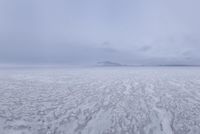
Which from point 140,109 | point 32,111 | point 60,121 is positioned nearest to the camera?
point 60,121

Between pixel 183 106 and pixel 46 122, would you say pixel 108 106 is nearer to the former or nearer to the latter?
pixel 46 122

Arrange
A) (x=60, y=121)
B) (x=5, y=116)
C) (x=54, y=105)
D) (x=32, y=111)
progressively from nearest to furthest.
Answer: (x=60, y=121) < (x=5, y=116) < (x=32, y=111) < (x=54, y=105)

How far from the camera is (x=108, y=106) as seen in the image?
19.4 feet

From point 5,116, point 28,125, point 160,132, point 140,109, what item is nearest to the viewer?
point 160,132

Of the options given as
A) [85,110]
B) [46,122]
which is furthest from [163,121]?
[46,122]

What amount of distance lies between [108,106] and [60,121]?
2.23 metres

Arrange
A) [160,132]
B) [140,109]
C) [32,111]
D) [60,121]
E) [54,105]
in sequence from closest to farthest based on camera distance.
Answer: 1. [160,132]
2. [60,121]
3. [32,111]
4. [140,109]
5. [54,105]

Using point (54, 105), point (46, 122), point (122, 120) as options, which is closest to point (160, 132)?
point (122, 120)

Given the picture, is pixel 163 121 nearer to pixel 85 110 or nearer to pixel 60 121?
pixel 85 110

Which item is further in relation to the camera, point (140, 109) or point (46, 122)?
point (140, 109)

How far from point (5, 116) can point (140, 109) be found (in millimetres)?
4907

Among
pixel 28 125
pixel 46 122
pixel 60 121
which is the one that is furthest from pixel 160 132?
pixel 28 125

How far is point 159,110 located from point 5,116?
5.55 meters

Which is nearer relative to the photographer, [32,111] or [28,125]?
[28,125]
